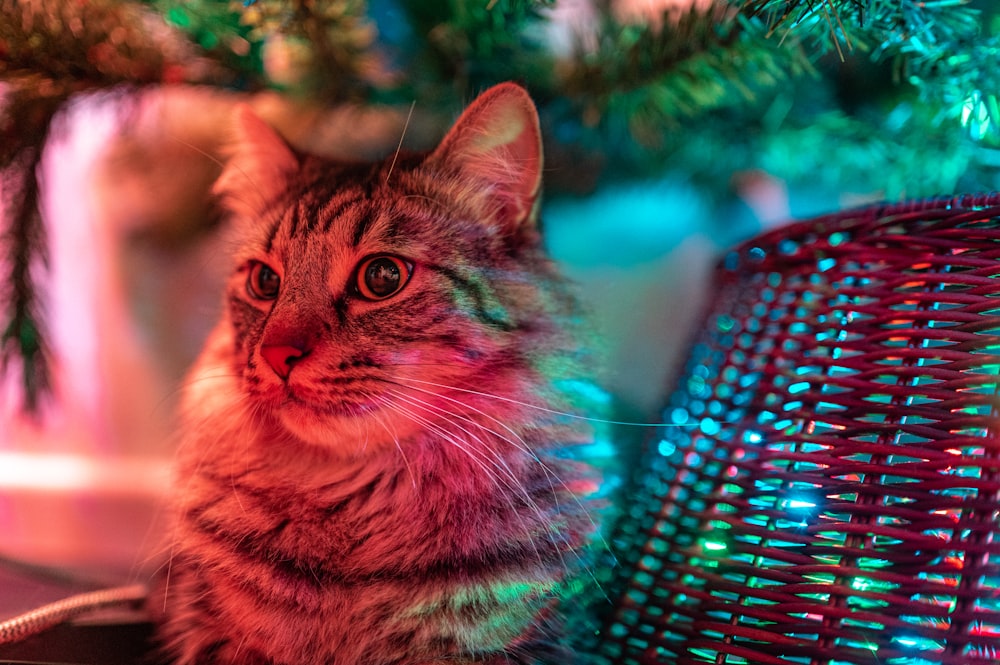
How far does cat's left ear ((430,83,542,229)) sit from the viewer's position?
Answer: 787 millimetres

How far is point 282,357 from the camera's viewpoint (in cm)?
70

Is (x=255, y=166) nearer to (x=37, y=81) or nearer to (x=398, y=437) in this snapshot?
(x=37, y=81)

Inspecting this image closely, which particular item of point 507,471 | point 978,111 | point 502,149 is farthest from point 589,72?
point 507,471

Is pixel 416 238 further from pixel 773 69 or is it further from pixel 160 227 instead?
pixel 160 227

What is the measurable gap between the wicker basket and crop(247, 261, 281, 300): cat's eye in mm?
589

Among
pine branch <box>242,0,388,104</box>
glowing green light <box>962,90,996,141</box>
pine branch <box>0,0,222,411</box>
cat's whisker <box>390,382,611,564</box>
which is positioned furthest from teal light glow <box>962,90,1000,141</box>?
pine branch <box>0,0,222,411</box>

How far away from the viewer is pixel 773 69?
2.88ft

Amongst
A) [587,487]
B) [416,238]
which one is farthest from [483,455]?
[416,238]

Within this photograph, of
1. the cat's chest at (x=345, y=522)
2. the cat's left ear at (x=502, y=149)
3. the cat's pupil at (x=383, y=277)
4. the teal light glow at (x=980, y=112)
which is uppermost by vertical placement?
the teal light glow at (x=980, y=112)

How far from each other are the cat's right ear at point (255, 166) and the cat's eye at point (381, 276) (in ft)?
0.95

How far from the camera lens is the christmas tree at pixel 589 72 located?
79 centimetres

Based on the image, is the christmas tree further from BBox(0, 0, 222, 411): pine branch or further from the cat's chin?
the cat's chin

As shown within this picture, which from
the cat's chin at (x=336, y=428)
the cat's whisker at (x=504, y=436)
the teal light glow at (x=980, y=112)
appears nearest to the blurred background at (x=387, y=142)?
the teal light glow at (x=980, y=112)

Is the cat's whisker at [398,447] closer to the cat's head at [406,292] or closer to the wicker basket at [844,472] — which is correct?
the cat's head at [406,292]
